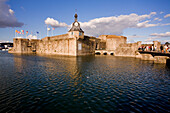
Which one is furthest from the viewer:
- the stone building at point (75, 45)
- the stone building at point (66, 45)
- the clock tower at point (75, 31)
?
the clock tower at point (75, 31)

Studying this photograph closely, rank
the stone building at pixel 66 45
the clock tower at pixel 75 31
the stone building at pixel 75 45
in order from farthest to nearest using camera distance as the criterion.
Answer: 1. the clock tower at pixel 75 31
2. the stone building at pixel 66 45
3. the stone building at pixel 75 45

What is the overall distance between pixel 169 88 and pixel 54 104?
10521 millimetres

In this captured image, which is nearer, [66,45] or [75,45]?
[75,45]

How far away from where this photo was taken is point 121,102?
7863mm

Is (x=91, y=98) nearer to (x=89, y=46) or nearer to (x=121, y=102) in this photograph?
(x=121, y=102)

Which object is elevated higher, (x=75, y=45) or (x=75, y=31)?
(x=75, y=31)

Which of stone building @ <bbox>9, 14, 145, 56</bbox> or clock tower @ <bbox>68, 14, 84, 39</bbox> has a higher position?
clock tower @ <bbox>68, 14, 84, 39</bbox>

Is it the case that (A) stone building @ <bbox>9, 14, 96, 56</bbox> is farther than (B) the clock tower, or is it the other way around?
(B) the clock tower

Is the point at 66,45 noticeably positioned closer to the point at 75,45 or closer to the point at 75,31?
the point at 75,45

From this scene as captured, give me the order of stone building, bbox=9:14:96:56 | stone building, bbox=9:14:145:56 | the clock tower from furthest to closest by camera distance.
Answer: the clock tower < stone building, bbox=9:14:96:56 < stone building, bbox=9:14:145:56

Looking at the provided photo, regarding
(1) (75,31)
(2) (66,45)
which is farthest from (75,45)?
(1) (75,31)

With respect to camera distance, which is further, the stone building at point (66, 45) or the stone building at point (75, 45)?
the stone building at point (66, 45)

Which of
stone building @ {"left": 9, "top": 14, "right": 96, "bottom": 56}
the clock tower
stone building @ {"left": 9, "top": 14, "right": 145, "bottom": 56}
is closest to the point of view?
stone building @ {"left": 9, "top": 14, "right": 145, "bottom": 56}

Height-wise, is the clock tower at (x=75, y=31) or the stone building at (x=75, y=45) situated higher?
the clock tower at (x=75, y=31)
